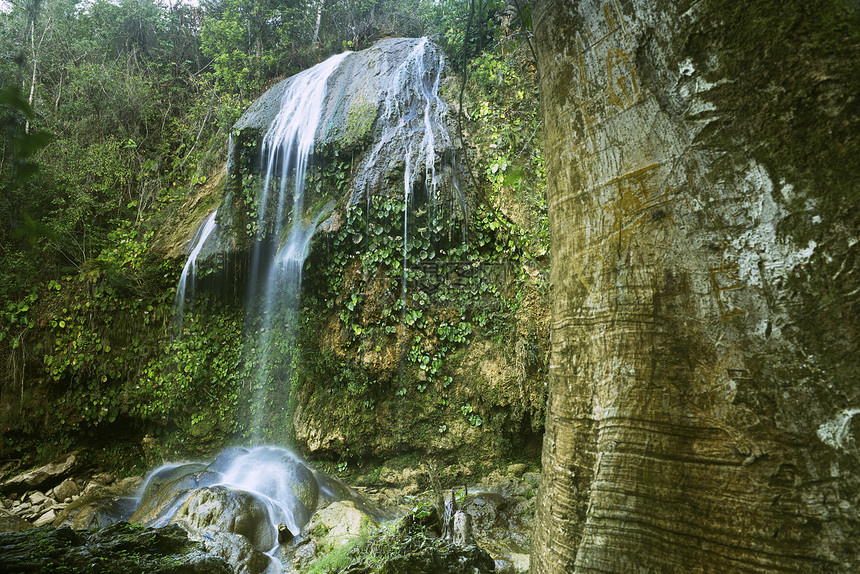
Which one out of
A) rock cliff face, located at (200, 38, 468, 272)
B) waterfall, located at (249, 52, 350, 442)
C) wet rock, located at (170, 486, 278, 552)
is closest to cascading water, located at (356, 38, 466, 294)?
rock cliff face, located at (200, 38, 468, 272)

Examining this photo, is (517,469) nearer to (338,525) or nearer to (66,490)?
(338,525)

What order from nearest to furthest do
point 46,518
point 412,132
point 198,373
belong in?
1. point 46,518
2. point 198,373
3. point 412,132

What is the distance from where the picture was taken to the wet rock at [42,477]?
6.01 meters

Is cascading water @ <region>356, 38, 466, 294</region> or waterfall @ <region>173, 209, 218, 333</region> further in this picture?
waterfall @ <region>173, 209, 218, 333</region>

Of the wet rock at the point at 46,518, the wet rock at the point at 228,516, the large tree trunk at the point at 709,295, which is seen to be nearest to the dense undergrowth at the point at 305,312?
the wet rock at the point at 46,518

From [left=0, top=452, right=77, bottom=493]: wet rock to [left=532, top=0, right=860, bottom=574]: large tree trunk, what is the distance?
24.8 ft

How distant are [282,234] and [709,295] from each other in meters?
7.18

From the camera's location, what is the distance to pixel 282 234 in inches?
296

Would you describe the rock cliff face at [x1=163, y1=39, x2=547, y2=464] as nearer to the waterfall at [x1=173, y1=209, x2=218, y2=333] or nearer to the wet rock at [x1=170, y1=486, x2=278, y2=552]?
the waterfall at [x1=173, y1=209, x2=218, y2=333]

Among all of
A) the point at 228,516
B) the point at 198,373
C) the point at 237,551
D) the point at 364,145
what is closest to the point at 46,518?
the point at 198,373

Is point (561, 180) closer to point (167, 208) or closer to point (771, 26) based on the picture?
point (771, 26)

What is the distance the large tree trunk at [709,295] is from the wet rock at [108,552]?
1.82 meters

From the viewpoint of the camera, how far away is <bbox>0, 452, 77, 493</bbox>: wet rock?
6.01 m

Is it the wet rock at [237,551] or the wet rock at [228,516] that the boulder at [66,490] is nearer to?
the wet rock at [228,516]
